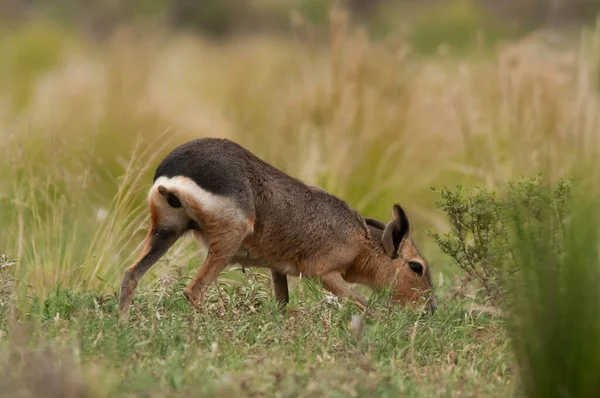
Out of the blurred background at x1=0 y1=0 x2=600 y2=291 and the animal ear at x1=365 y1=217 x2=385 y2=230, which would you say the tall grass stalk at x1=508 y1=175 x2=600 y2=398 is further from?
the blurred background at x1=0 y1=0 x2=600 y2=291

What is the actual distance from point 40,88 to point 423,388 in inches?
381

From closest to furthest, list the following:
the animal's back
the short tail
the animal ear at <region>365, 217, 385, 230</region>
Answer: the short tail < the animal's back < the animal ear at <region>365, 217, 385, 230</region>

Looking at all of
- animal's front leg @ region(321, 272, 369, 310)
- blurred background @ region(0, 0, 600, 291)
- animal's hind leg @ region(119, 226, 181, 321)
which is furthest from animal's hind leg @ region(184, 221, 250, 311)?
blurred background @ region(0, 0, 600, 291)

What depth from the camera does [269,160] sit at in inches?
426

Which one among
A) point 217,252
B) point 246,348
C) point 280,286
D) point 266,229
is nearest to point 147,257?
point 217,252

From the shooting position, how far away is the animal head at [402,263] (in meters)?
7.24

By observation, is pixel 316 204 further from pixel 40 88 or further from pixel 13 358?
pixel 40 88

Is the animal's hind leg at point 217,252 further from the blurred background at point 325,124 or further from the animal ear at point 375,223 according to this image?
the animal ear at point 375,223

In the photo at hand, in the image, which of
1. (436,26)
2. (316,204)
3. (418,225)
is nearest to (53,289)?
(316,204)

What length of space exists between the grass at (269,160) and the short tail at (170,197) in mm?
556

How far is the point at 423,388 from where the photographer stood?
490 centimetres

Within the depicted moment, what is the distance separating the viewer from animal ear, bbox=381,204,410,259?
7207 mm

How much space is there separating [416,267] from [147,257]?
6.17 feet

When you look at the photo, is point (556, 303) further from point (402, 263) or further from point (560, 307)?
point (402, 263)
